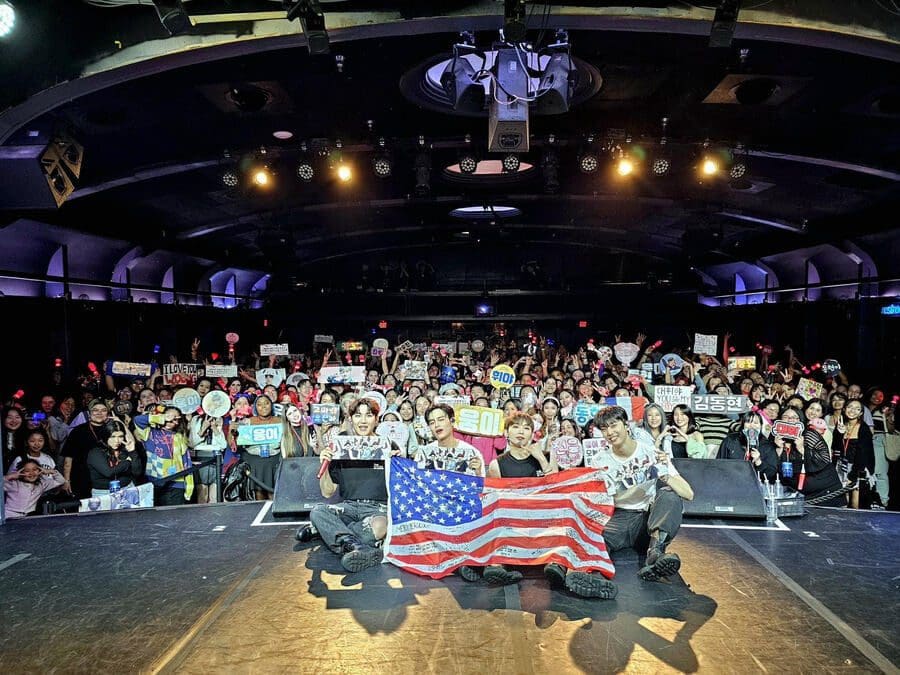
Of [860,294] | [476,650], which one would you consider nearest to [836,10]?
[476,650]

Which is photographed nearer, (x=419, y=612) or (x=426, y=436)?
(x=419, y=612)

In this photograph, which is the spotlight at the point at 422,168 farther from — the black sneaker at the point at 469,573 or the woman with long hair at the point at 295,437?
the black sneaker at the point at 469,573

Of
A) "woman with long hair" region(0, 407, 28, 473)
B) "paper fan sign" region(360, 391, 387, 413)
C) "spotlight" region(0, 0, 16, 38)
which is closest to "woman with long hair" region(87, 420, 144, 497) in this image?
"woman with long hair" region(0, 407, 28, 473)

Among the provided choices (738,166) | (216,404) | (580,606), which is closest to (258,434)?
(216,404)

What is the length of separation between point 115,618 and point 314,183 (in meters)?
9.78

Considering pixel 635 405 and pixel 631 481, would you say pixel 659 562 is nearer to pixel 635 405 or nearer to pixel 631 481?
pixel 631 481

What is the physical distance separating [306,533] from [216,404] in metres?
3.11

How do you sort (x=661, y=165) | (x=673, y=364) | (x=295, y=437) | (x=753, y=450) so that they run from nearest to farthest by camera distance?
(x=753, y=450)
(x=295, y=437)
(x=661, y=165)
(x=673, y=364)

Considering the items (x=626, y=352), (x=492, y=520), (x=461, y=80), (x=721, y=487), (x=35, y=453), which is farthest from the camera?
(x=626, y=352)

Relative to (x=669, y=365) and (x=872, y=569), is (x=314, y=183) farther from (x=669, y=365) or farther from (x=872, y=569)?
(x=872, y=569)

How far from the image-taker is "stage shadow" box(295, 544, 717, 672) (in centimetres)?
392

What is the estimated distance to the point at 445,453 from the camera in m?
5.96

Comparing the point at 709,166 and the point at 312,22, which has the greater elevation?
the point at 709,166

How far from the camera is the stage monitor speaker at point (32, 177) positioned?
6.38 m
